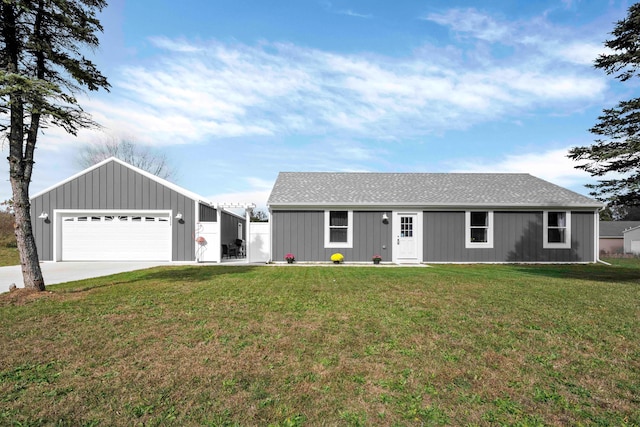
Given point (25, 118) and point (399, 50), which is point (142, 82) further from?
point (399, 50)

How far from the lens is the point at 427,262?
15523mm

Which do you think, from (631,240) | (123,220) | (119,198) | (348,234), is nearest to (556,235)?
(348,234)

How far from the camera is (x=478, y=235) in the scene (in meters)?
15.8

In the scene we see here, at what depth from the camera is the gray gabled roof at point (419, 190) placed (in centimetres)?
1543

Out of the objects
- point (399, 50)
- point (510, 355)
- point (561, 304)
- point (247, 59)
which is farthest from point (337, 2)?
point (510, 355)

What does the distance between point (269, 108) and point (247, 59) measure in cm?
339

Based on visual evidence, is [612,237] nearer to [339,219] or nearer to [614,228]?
[614,228]

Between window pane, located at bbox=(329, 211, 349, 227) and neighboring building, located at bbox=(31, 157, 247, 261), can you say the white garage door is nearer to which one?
neighboring building, located at bbox=(31, 157, 247, 261)

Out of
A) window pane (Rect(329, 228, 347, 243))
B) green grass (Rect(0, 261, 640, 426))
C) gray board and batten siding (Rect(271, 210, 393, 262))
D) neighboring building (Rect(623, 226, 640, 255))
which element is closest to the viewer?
green grass (Rect(0, 261, 640, 426))

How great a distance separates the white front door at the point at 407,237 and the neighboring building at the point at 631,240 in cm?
3456

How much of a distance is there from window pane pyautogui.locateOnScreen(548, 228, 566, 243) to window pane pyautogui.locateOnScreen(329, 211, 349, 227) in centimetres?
936

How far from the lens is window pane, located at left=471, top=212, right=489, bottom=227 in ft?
51.6

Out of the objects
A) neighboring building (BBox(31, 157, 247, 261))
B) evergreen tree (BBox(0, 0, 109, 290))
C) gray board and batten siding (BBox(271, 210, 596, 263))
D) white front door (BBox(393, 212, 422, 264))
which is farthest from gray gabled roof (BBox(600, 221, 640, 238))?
evergreen tree (BBox(0, 0, 109, 290))

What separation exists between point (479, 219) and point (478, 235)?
2.39 ft
